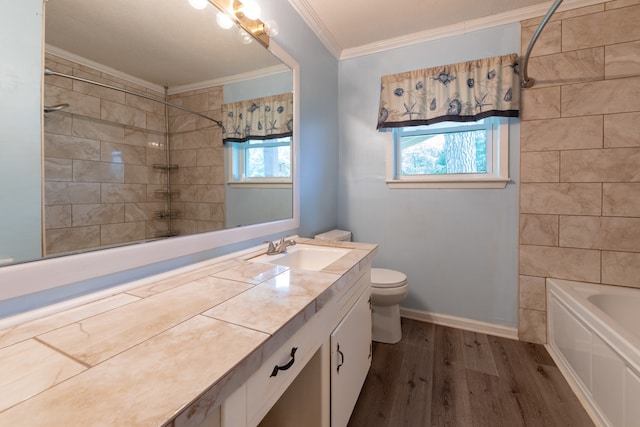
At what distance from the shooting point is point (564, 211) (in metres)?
1.85

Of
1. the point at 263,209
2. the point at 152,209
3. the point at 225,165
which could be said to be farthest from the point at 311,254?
the point at 152,209

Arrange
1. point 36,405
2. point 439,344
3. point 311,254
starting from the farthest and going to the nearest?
point 439,344 < point 311,254 < point 36,405

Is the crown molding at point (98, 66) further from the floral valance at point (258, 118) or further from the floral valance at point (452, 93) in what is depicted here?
the floral valance at point (452, 93)

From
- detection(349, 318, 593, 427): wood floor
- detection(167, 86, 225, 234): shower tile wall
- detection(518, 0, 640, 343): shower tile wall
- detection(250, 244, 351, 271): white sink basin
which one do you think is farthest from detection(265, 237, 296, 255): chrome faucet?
detection(518, 0, 640, 343): shower tile wall

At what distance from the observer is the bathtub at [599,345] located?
3.57 ft

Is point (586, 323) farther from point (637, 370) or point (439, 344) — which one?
point (439, 344)

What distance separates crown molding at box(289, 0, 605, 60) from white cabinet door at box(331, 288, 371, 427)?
193cm

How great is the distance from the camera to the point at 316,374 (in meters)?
0.94

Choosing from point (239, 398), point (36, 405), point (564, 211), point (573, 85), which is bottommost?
point (239, 398)

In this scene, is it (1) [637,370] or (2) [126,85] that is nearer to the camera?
(2) [126,85]

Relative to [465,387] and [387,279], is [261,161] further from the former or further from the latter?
[465,387]

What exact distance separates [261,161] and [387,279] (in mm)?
1202

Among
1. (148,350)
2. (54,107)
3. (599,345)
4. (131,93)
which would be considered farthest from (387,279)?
(54,107)

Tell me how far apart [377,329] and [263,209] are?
125 centimetres
